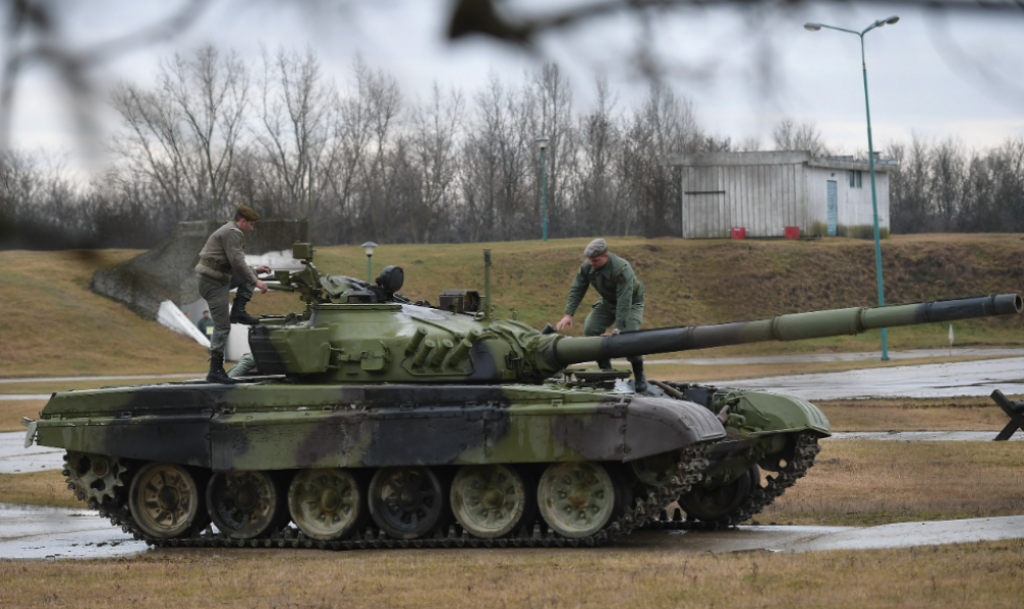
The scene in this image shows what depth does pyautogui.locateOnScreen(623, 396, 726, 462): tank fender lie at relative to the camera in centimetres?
1010

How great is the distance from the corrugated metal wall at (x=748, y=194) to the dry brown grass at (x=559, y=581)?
14.1ft

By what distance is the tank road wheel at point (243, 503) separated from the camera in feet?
38.1

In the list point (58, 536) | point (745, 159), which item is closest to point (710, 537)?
point (58, 536)

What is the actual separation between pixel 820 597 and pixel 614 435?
10.2 feet

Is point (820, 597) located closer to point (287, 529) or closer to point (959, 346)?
point (287, 529)

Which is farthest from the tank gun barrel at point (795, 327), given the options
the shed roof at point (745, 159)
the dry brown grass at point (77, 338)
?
the dry brown grass at point (77, 338)

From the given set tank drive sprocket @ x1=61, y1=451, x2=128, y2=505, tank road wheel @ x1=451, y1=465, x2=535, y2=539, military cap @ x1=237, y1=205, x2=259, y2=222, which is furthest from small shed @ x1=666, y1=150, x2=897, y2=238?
tank drive sprocket @ x1=61, y1=451, x2=128, y2=505

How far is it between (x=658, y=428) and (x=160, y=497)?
516 centimetres

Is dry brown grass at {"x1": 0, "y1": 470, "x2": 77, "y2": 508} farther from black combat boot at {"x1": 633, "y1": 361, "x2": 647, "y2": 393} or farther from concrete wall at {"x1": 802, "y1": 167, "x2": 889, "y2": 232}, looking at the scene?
concrete wall at {"x1": 802, "y1": 167, "x2": 889, "y2": 232}

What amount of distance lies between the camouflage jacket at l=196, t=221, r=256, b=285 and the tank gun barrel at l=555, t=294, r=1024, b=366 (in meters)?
3.12

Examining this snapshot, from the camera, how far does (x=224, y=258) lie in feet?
37.9

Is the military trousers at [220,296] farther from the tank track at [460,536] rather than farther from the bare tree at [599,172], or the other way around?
the bare tree at [599,172]

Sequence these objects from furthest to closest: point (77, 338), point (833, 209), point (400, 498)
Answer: point (77, 338)
point (400, 498)
point (833, 209)

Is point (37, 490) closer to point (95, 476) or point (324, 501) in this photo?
point (95, 476)
